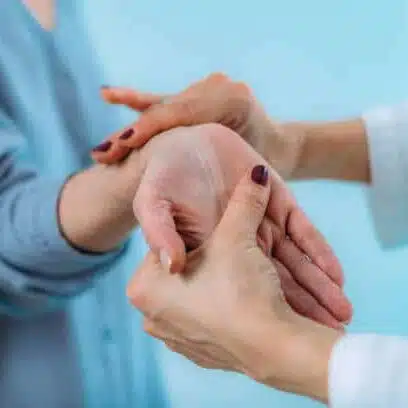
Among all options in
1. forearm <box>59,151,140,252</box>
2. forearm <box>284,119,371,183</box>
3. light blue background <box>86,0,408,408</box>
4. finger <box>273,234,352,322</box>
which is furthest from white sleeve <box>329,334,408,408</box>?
light blue background <box>86,0,408,408</box>

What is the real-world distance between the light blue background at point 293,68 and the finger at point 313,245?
1.48 feet

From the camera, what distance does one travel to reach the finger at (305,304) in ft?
2.28

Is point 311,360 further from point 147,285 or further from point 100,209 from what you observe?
point 100,209

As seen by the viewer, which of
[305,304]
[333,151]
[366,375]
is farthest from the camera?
[333,151]

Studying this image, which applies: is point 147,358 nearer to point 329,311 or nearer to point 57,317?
point 57,317

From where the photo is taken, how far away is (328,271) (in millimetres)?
710

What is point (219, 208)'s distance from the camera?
74cm

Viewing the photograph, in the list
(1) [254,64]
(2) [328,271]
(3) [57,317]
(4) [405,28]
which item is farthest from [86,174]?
(4) [405,28]

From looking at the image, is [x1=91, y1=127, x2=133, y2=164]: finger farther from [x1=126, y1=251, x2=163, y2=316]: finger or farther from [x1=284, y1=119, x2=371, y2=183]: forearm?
[x1=284, y1=119, x2=371, y2=183]: forearm

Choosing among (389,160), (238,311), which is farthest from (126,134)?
(389,160)

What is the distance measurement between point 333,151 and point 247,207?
34 cm

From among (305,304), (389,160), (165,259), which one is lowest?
(389,160)

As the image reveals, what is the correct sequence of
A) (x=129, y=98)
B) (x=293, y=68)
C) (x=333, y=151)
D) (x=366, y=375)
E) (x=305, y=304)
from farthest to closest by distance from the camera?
(x=293, y=68)
(x=333, y=151)
(x=129, y=98)
(x=305, y=304)
(x=366, y=375)

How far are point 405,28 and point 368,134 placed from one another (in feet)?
0.91
